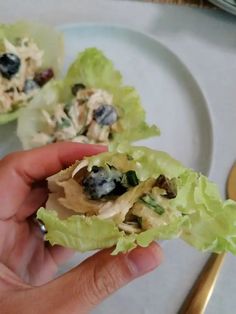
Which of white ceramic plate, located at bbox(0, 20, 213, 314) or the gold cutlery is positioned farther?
white ceramic plate, located at bbox(0, 20, 213, 314)

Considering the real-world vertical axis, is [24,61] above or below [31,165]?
above

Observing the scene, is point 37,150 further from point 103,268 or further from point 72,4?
point 72,4

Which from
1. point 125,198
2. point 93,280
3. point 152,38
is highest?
point 152,38

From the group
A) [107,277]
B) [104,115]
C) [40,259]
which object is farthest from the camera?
[104,115]

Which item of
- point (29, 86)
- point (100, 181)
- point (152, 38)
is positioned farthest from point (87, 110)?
point (100, 181)

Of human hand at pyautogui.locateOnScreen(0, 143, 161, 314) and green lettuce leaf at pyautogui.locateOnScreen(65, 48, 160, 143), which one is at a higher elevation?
green lettuce leaf at pyautogui.locateOnScreen(65, 48, 160, 143)

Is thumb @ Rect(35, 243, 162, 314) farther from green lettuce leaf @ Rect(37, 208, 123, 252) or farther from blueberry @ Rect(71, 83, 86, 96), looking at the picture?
blueberry @ Rect(71, 83, 86, 96)

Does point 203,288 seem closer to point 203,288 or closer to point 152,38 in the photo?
point 203,288

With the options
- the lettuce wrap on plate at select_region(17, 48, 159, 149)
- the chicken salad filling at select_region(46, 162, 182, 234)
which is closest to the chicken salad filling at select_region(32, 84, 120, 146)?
the lettuce wrap on plate at select_region(17, 48, 159, 149)

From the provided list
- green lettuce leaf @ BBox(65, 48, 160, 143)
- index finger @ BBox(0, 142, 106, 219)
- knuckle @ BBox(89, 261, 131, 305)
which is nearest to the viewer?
knuckle @ BBox(89, 261, 131, 305)
